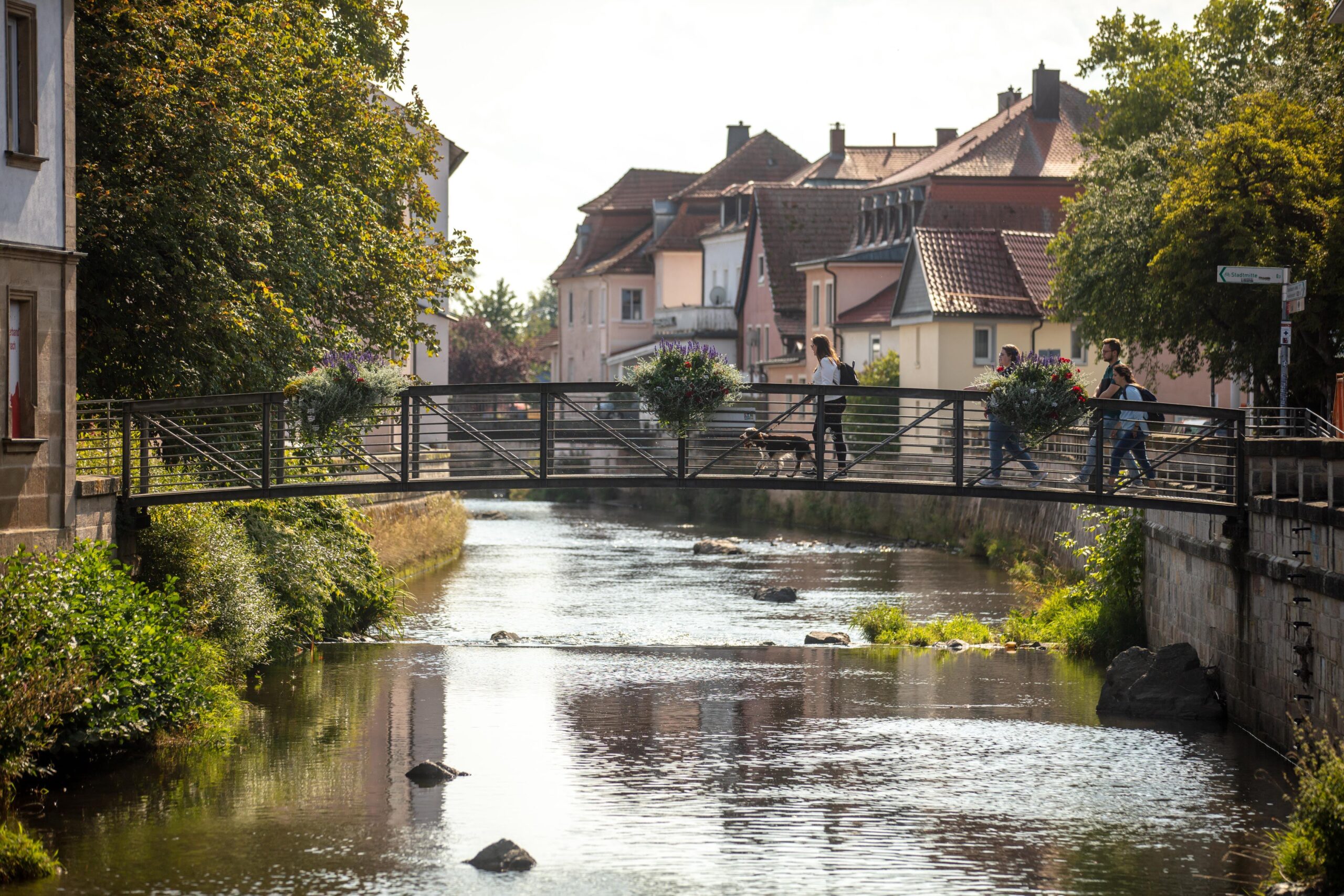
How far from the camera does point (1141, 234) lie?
123ft

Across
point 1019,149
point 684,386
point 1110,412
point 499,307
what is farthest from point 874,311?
point 499,307

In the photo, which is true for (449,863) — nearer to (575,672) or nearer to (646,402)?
(646,402)

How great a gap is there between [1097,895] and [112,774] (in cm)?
938

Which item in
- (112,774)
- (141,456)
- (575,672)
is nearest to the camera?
(112,774)

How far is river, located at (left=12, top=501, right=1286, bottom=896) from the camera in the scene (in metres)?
15.1

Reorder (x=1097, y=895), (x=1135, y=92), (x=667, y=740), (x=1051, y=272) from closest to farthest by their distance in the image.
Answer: (x=1097, y=895) → (x=667, y=740) → (x=1135, y=92) → (x=1051, y=272)

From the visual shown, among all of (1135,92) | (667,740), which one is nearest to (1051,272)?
(1135,92)

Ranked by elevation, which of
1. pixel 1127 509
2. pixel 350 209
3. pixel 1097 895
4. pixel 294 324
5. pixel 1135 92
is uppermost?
pixel 1135 92

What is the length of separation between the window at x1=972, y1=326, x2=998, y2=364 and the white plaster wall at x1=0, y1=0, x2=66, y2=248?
37.1m

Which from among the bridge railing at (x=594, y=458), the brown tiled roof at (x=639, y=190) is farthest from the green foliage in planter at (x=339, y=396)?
the brown tiled roof at (x=639, y=190)

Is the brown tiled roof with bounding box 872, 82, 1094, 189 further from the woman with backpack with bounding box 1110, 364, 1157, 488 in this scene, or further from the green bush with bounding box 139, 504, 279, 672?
the green bush with bounding box 139, 504, 279, 672

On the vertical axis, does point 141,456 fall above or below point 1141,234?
below

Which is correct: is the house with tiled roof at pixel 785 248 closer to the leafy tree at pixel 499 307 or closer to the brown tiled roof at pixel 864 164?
the brown tiled roof at pixel 864 164

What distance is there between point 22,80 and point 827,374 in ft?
31.9
